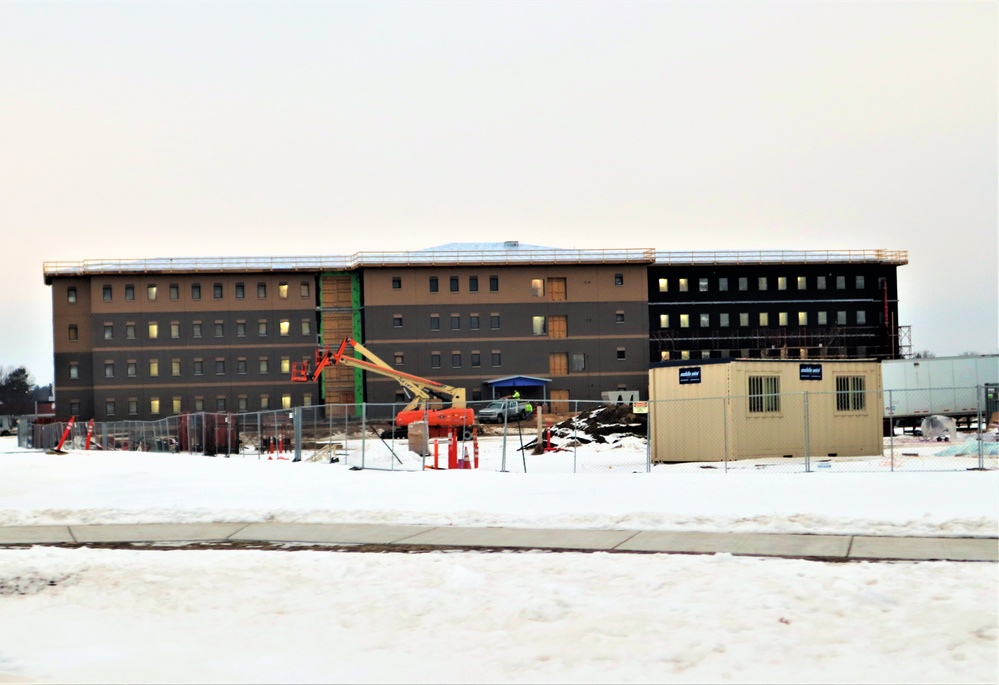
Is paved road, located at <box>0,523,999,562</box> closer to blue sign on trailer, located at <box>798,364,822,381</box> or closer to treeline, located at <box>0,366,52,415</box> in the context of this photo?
blue sign on trailer, located at <box>798,364,822,381</box>

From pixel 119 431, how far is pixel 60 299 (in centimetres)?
4713

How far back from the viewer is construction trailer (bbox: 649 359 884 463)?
104 ft

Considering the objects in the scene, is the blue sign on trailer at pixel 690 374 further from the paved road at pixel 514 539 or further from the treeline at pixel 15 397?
the treeline at pixel 15 397

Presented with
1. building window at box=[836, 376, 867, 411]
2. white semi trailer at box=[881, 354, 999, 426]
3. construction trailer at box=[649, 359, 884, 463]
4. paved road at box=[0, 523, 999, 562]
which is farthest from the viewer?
white semi trailer at box=[881, 354, 999, 426]

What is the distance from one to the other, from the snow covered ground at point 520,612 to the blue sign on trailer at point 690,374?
16522 mm

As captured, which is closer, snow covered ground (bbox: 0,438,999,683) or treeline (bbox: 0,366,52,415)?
snow covered ground (bbox: 0,438,999,683)

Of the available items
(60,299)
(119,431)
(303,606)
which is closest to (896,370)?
(119,431)

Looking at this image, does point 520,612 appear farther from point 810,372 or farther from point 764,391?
point 810,372

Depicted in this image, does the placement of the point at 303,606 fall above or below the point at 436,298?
below

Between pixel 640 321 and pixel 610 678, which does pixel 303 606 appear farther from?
pixel 640 321

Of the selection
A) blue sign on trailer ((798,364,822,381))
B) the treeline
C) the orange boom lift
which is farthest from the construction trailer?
the treeline

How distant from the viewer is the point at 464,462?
2950cm

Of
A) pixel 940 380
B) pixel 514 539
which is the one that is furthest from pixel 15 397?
pixel 514 539

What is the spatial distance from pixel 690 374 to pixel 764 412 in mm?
2675
